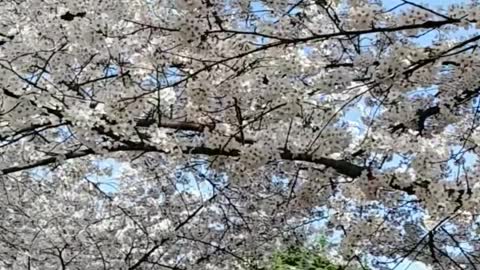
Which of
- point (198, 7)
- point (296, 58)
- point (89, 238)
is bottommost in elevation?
point (198, 7)

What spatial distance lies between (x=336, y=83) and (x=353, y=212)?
1.96m

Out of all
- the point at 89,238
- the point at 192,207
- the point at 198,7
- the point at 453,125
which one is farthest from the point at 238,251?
the point at 198,7

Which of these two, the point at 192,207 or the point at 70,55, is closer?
the point at 70,55

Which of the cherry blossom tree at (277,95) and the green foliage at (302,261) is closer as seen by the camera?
the cherry blossom tree at (277,95)

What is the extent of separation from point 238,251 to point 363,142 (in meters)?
2.48

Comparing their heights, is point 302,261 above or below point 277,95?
above

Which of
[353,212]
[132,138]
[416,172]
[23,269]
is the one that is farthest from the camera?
[23,269]

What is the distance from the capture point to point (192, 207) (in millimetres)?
6488

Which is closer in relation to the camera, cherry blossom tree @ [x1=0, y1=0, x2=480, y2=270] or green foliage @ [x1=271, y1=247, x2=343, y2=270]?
cherry blossom tree @ [x1=0, y1=0, x2=480, y2=270]

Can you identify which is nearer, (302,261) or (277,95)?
(277,95)


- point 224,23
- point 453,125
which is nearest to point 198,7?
point 224,23

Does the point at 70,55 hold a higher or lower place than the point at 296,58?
higher

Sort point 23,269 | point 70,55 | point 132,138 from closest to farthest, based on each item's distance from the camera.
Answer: point 132,138 → point 70,55 → point 23,269

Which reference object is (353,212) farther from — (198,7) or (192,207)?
(198,7)
